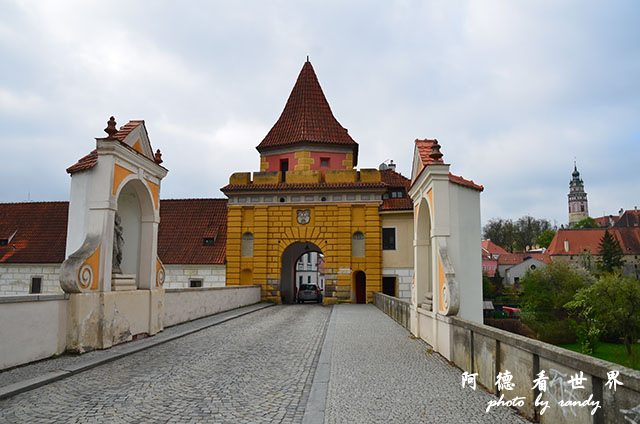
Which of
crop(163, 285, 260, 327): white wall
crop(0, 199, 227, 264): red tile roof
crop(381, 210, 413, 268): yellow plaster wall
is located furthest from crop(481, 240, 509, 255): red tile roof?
crop(163, 285, 260, 327): white wall

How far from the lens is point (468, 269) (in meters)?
9.73

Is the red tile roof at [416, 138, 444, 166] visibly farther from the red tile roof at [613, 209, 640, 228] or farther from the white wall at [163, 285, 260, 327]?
the red tile roof at [613, 209, 640, 228]

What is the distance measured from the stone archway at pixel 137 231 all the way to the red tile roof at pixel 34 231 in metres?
17.6

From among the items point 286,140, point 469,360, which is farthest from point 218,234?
point 469,360

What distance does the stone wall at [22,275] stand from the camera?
92.0 feet

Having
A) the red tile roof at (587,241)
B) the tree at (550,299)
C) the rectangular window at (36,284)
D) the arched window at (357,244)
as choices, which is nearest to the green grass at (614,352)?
the tree at (550,299)

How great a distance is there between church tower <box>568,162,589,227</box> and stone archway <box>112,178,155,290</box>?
15290 centimetres

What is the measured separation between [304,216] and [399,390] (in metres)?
21.3

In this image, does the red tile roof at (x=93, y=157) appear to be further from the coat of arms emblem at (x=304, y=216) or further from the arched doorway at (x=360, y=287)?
the arched doorway at (x=360, y=287)

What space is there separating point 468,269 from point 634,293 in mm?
28676

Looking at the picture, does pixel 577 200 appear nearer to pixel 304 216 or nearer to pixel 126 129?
pixel 304 216

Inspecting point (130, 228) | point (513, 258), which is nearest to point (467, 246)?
point (130, 228)

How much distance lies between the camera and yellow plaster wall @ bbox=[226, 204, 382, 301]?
2702 centimetres

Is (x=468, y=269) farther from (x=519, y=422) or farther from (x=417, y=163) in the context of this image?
(x=519, y=422)
